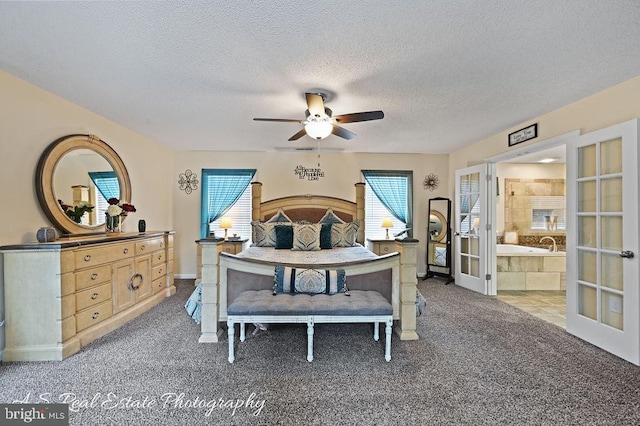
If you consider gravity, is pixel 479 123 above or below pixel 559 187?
above

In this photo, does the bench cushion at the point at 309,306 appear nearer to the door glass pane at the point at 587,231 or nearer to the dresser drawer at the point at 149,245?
the dresser drawer at the point at 149,245

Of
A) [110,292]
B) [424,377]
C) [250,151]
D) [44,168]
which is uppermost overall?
[250,151]

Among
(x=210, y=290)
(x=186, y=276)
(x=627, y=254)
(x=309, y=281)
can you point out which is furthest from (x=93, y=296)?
(x=627, y=254)

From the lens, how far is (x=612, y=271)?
8.72 feet

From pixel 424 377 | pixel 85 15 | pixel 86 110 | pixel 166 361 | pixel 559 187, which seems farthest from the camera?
pixel 559 187

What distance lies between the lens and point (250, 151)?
212 inches

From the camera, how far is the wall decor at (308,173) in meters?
5.46

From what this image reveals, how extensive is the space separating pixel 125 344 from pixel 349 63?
129 inches

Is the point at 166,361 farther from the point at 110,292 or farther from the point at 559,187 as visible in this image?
the point at 559,187

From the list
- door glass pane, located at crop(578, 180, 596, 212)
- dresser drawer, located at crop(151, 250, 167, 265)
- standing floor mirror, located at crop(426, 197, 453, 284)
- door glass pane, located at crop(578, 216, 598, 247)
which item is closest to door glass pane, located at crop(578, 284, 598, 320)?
door glass pane, located at crop(578, 216, 598, 247)

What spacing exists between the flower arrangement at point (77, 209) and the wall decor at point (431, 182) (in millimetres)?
5386

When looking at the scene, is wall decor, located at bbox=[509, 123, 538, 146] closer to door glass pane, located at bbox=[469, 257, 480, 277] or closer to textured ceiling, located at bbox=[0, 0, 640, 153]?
textured ceiling, located at bbox=[0, 0, 640, 153]

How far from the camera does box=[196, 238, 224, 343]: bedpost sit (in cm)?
274

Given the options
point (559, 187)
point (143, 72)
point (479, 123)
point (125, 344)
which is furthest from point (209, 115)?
point (559, 187)
